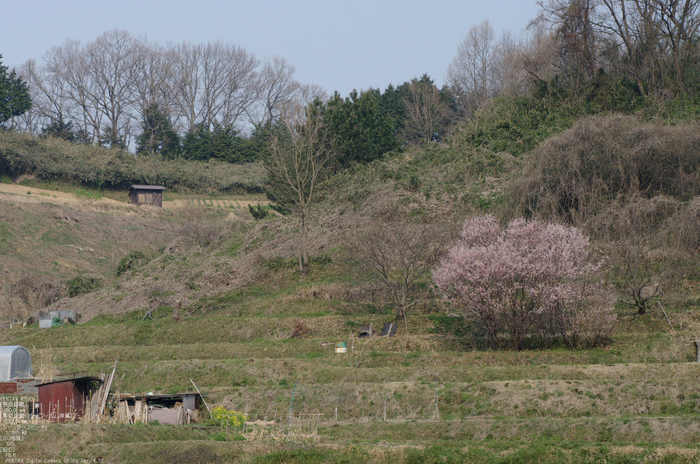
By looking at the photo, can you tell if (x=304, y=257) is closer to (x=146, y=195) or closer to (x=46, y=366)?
(x=46, y=366)

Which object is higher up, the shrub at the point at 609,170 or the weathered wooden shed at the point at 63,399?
the shrub at the point at 609,170

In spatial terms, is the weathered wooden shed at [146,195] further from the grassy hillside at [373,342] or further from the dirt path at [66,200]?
the grassy hillside at [373,342]

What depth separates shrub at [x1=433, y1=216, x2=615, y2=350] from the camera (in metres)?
25.9

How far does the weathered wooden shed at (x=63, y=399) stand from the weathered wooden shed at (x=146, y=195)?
52989mm

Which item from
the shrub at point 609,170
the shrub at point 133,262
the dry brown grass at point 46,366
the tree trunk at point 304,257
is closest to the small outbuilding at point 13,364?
the dry brown grass at point 46,366

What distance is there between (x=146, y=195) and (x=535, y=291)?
57237 mm

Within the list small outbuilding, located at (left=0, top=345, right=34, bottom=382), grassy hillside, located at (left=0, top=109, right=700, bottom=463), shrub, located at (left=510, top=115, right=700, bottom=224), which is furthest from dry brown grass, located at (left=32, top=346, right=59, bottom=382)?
shrub, located at (left=510, top=115, right=700, bottom=224)

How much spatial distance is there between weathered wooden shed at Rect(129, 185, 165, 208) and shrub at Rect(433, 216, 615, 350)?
53214 millimetres

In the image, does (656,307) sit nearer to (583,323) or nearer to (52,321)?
(583,323)

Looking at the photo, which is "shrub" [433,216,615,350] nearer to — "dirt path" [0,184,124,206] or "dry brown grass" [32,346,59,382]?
"dry brown grass" [32,346,59,382]

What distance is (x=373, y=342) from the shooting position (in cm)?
2866

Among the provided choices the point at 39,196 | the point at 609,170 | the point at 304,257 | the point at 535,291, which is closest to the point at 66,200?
the point at 39,196

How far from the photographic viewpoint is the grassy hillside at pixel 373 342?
16.5 metres

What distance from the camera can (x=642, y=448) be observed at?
14.7 m
